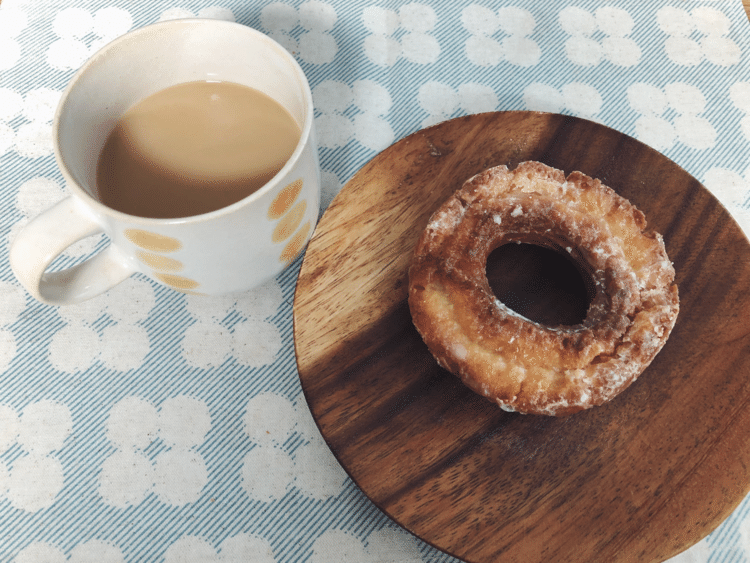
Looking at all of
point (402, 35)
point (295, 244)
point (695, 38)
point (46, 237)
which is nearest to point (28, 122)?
point (46, 237)

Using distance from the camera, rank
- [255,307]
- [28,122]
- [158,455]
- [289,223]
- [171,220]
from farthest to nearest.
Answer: [28,122]
[255,307]
[158,455]
[289,223]
[171,220]

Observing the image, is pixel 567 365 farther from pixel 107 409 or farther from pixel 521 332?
pixel 107 409

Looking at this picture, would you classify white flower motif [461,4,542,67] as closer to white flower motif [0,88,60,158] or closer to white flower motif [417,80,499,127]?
white flower motif [417,80,499,127]

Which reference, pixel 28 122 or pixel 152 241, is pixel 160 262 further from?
pixel 28 122

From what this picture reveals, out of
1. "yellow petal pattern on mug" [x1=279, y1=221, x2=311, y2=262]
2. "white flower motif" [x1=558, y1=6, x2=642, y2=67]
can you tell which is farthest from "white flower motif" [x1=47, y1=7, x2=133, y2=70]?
"white flower motif" [x1=558, y1=6, x2=642, y2=67]

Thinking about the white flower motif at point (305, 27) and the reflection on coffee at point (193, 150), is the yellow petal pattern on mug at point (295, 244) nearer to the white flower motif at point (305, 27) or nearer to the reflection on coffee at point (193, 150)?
the reflection on coffee at point (193, 150)

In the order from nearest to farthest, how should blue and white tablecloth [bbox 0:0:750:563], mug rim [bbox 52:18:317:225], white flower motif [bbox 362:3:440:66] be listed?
mug rim [bbox 52:18:317:225], blue and white tablecloth [bbox 0:0:750:563], white flower motif [bbox 362:3:440:66]
